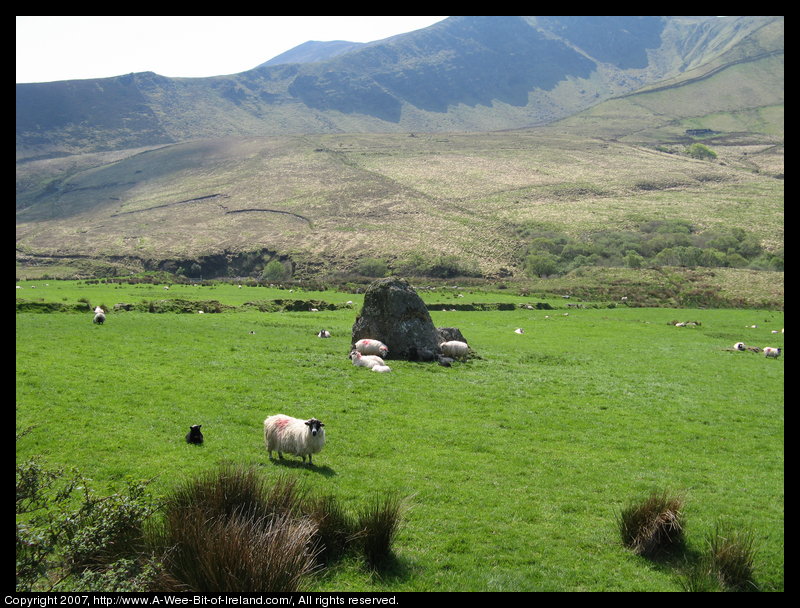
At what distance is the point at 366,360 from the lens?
25766 mm

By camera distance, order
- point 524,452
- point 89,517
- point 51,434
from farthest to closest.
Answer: point 524,452 → point 51,434 → point 89,517

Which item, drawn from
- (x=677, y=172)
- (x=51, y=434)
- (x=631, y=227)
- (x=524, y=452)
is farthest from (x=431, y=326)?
(x=677, y=172)

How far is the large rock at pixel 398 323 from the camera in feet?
93.5

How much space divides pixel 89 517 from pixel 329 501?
12.6ft

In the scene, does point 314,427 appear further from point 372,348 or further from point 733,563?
point 372,348

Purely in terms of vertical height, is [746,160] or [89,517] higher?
[746,160]

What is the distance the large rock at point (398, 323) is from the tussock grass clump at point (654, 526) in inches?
700

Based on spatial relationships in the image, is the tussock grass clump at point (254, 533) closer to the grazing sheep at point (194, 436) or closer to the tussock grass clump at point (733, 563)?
the grazing sheep at point (194, 436)

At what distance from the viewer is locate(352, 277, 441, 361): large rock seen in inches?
1121

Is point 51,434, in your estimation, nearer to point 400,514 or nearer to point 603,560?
point 400,514

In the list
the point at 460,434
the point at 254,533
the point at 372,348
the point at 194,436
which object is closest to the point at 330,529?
the point at 254,533

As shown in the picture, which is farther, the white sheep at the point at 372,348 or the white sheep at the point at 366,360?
the white sheep at the point at 372,348

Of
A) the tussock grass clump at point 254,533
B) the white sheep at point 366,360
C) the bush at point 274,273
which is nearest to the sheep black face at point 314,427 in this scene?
the tussock grass clump at point 254,533

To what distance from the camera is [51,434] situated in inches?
551
